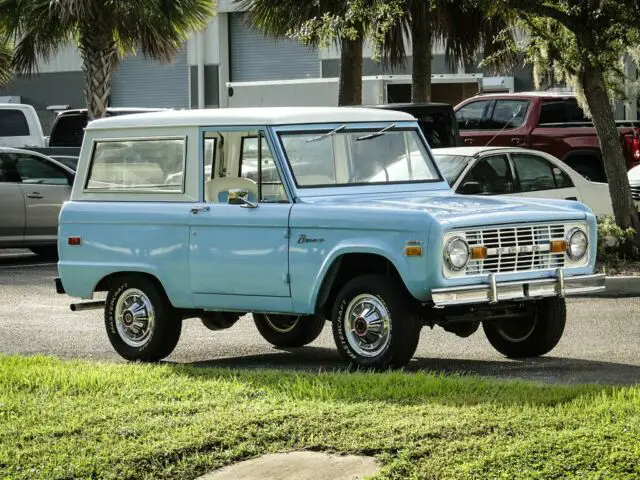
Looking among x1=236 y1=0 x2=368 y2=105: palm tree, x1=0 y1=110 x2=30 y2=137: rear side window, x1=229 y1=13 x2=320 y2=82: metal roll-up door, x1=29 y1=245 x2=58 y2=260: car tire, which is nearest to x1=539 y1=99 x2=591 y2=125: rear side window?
x1=236 y1=0 x2=368 y2=105: palm tree

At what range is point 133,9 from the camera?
94.0 feet

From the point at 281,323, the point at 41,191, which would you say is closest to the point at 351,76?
the point at 41,191

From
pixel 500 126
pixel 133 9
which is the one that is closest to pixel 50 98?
pixel 133 9

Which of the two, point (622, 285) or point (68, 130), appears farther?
point (68, 130)

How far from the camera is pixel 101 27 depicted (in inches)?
1163

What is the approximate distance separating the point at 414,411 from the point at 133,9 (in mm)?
21635

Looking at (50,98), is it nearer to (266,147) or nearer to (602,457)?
(266,147)

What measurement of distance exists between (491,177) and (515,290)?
713cm

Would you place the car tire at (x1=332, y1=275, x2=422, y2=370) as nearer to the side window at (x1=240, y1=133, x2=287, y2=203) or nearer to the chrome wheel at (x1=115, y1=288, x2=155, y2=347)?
the side window at (x1=240, y1=133, x2=287, y2=203)

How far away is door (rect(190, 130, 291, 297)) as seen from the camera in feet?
34.7

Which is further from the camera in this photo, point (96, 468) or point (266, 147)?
point (266, 147)

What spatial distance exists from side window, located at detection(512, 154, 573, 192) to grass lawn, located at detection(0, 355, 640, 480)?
8.29 metres

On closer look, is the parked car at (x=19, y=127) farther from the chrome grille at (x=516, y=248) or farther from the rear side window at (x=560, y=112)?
the chrome grille at (x=516, y=248)

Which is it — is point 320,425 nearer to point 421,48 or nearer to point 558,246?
point 558,246
